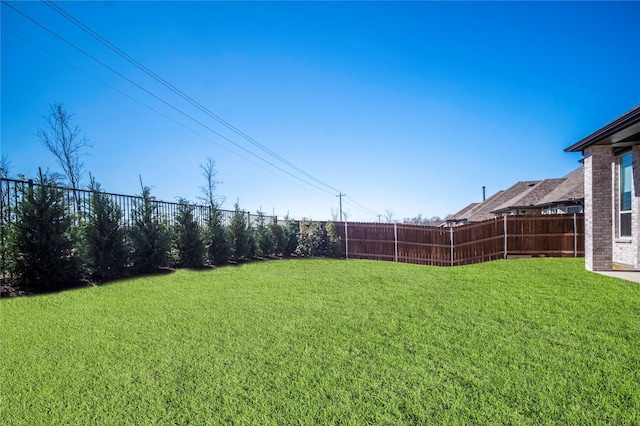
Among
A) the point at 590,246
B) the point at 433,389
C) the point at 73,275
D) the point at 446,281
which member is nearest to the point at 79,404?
the point at 433,389

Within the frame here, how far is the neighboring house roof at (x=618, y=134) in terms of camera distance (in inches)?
213

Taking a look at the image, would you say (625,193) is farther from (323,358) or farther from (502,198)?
(502,198)

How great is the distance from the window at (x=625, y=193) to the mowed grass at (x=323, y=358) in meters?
3.33

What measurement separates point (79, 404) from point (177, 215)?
24.3 feet

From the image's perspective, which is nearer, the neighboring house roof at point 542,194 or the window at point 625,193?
the window at point 625,193

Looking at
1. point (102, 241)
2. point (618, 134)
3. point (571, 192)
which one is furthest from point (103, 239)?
point (571, 192)

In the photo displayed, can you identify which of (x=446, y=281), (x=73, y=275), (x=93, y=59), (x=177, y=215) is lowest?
(x=446, y=281)

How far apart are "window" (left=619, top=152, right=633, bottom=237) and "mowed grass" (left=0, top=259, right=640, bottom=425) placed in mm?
3334

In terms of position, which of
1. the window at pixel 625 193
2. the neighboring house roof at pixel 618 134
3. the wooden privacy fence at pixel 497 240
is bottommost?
the wooden privacy fence at pixel 497 240

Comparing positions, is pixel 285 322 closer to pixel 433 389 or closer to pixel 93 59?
pixel 433 389

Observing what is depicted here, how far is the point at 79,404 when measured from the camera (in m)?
2.15

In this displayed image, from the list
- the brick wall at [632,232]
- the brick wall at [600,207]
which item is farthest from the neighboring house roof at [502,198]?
the brick wall at [600,207]

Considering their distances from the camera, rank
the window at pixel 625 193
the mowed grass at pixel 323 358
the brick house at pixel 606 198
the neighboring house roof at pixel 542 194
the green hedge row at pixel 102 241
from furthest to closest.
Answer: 1. the neighboring house roof at pixel 542 194
2. the window at pixel 625 193
3. the brick house at pixel 606 198
4. the green hedge row at pixel 102 241
5. the mowed grass at pixel 323 358

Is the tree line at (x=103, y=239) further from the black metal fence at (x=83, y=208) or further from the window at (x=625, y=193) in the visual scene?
the window at (x=625, y=193)
